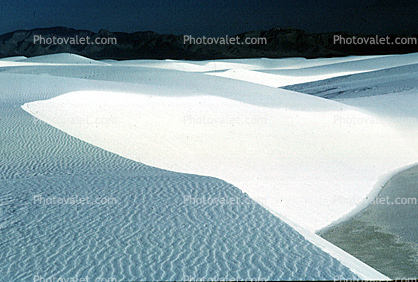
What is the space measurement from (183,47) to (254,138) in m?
113

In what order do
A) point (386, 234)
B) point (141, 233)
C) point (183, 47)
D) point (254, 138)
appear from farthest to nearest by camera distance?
point (183, 47)
point (254, 138)
point (386, 234)
point (141, 233)

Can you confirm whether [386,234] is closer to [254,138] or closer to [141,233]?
[141,233]

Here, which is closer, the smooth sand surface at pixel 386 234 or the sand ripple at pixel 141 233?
the sand ripple at pixel 141 233

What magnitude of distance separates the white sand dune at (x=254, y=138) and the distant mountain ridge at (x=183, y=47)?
96.7m

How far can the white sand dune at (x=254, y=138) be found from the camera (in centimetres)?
880

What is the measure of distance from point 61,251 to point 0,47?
12555cm

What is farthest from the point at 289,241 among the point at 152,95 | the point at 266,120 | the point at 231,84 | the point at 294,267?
the point at 231,84

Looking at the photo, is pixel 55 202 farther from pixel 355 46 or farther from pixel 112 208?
pixel 355 46

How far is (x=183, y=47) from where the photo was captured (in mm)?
122312

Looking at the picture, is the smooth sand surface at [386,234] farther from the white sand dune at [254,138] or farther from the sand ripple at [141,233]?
the sand ripple at [141,233]

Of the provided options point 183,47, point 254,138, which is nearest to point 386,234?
point 254,138

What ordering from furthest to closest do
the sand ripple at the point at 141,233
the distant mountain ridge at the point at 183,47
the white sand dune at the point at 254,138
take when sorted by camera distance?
the distant mountain ridge at the point at 183,47
the white sand dune at the point at 254,138
the sand ripple at the point at 141,233

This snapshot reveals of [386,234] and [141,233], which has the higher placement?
[141,233]

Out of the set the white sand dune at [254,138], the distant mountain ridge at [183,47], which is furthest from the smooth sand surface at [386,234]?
the distant mountain ridge at [183,47]
